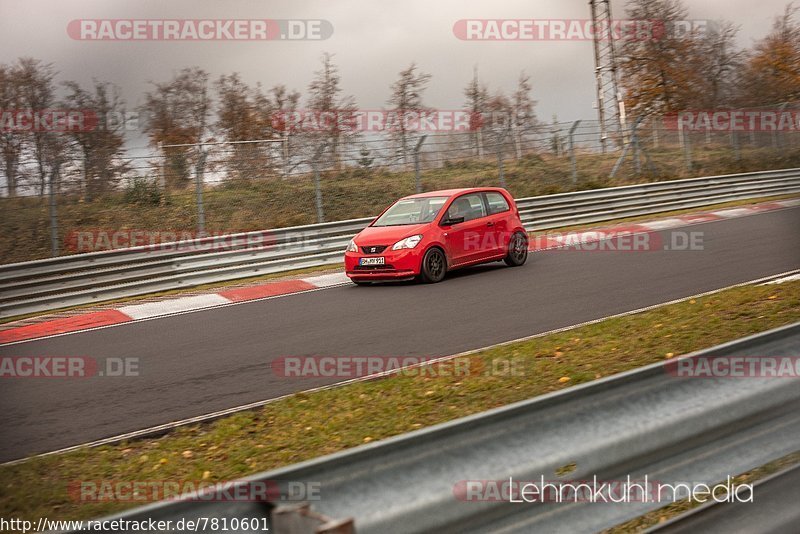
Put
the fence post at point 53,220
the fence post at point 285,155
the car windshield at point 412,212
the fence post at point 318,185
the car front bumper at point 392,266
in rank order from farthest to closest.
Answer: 1. the fence post at point 285,155
2. the fence post at point 318,185
3. the fence post at point 53,220
4. the car windshield at point 412,212
5. the car front bumper at point 392,266

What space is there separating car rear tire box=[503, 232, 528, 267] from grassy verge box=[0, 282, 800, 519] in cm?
685

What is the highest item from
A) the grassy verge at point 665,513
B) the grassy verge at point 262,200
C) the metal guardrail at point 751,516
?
the grassy verge at point 262,200

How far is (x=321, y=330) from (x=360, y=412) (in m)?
4.16

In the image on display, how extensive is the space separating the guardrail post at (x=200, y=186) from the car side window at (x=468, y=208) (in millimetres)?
6545

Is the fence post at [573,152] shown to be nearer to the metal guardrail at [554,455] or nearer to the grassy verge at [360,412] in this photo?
the grassy verge at [360,412]

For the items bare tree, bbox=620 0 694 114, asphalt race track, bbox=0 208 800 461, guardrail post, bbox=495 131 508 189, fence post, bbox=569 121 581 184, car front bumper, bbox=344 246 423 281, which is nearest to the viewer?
asphalt race track, bbox=0 208 800 461

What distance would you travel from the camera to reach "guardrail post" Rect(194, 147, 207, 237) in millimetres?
19344

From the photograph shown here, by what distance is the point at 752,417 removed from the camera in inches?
132

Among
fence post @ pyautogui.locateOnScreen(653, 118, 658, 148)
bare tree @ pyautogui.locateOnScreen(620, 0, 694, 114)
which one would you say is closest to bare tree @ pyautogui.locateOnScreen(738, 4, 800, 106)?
bare tree @ pyautogui.locateOnScreen(620, 0, 694, 114)

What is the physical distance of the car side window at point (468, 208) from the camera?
15414 millimetres

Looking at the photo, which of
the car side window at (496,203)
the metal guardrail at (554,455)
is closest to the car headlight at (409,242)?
the car side window at (496,203)

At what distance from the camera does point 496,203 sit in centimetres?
1619

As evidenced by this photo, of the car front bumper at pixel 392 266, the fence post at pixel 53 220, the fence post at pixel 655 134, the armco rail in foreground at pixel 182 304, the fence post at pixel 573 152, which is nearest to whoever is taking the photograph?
the armco rail in foreground at pixel 182 304

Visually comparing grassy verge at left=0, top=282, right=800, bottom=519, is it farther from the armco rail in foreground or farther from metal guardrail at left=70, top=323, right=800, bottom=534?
the armco rail in foreground
